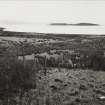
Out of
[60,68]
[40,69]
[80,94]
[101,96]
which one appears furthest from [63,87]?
[60,68]

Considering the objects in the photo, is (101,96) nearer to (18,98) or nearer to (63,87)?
(63,87)

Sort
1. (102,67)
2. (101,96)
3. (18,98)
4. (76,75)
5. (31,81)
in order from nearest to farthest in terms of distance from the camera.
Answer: (18,98), (101,96), (31,81), (76,75), (102,67)

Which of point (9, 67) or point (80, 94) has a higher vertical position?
point (9, 67)

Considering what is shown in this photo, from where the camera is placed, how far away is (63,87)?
10148mm

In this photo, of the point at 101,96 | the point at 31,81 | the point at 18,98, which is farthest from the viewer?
the point at 31,81

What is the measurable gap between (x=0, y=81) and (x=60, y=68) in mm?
6066

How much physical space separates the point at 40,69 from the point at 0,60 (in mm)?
3549

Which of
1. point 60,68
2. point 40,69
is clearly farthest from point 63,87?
point 60,68

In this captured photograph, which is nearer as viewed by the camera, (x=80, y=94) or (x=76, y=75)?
(x=80, y=94)

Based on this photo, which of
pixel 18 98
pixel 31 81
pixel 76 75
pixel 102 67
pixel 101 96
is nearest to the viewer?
pixel 18 98

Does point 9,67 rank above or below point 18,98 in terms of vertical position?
above

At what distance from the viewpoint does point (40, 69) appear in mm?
13250

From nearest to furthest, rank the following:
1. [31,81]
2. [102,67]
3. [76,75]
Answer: [31,81]
[76,75]
[102,67]

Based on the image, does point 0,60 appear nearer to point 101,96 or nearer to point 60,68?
point 101,96
